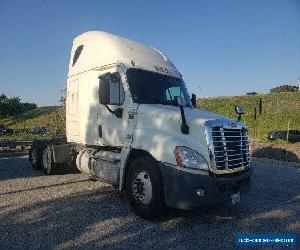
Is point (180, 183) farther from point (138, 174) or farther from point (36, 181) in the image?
point (36, 181)

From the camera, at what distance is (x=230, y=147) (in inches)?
252

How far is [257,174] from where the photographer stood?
1239 cm

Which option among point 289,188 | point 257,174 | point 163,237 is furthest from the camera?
point 257,174

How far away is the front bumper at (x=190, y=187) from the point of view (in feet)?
19.2

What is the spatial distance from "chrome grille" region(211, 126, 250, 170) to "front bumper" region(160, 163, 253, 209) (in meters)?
0.31

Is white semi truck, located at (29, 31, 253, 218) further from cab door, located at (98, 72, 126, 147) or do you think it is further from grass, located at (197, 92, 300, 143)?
grass, located at (197, 92, 300, 143)

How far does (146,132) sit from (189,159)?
117 cm

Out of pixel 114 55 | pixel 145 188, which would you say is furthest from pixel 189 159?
pixel 114 55

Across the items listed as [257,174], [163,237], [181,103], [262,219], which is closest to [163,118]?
[181,103]

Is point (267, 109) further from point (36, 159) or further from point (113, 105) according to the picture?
point (113, 105)

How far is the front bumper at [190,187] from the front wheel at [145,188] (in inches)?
7.2

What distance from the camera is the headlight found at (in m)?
5.99

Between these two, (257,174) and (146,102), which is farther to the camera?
(257,174)

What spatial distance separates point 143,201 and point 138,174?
0.53 metres
